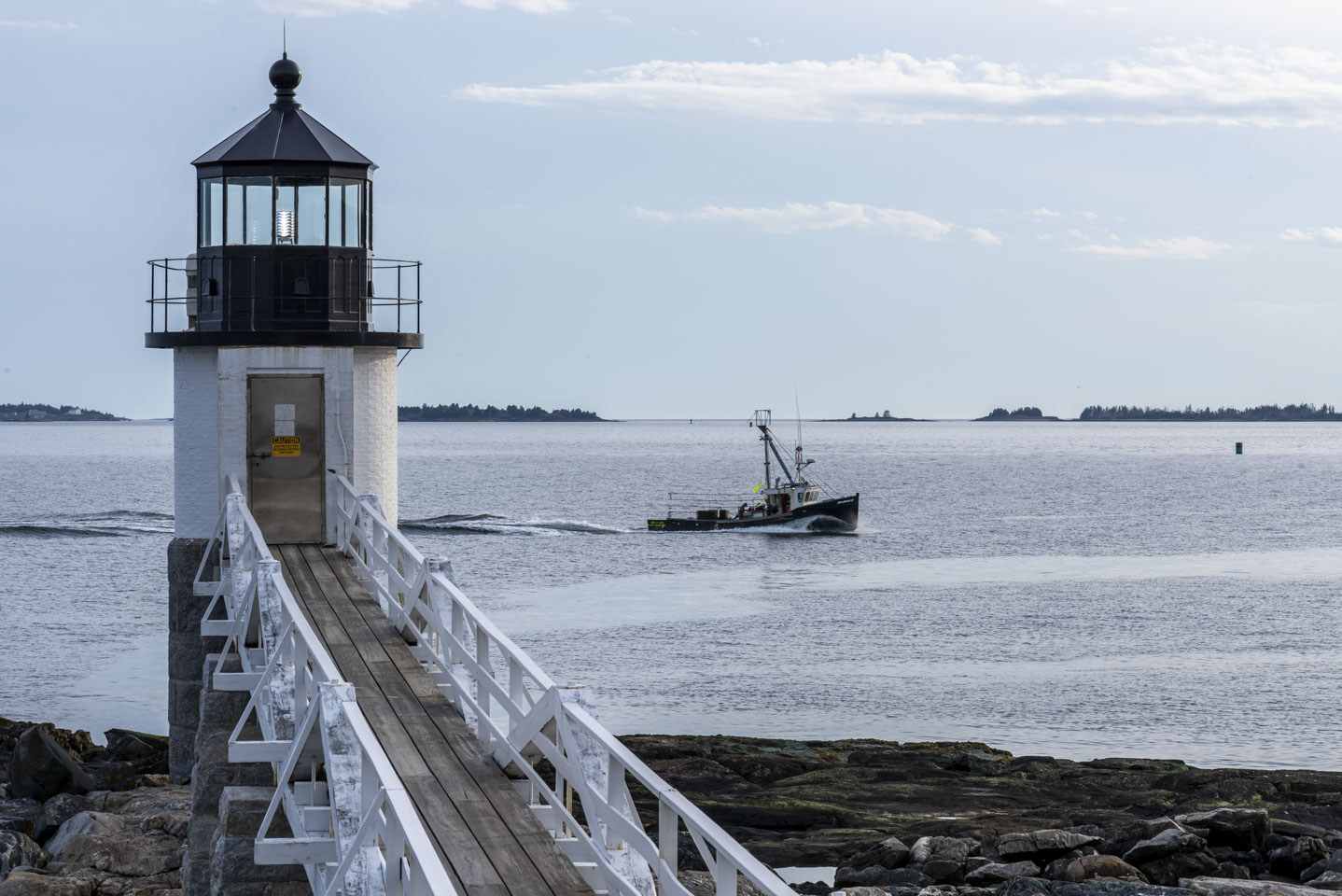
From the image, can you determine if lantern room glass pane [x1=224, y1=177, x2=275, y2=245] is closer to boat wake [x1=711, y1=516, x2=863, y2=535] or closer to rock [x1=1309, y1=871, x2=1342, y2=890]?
rock [x1=1309, y1=871, x2=1342, y2=890]

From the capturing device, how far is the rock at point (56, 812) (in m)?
16.9

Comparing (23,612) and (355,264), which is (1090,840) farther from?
(23,612)

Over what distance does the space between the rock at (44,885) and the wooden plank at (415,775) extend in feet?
10.9

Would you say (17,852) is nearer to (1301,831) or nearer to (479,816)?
(479,816)

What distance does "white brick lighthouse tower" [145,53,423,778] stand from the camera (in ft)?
58.3

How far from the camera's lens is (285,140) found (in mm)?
18156

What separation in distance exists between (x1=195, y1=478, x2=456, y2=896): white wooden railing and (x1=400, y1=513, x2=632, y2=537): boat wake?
57.1 m

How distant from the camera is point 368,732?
7613 mm

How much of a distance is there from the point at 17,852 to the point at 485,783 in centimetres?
836

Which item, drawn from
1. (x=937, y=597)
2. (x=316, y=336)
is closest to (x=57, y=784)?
(x=316, y=336)

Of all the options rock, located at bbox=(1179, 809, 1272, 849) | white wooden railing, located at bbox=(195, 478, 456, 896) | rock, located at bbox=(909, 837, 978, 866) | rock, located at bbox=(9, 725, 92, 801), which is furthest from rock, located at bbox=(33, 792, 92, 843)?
rock, located at bbox=(1179, 809, 1272, 849)

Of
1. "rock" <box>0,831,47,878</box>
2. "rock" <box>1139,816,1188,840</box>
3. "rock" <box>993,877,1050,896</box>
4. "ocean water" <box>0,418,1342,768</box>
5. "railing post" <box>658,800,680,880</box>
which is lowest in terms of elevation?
"ocean water" <box>0,418,1342,768</box>

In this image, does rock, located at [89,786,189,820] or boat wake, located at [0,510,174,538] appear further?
boat wake, located at [0,510,174,538]

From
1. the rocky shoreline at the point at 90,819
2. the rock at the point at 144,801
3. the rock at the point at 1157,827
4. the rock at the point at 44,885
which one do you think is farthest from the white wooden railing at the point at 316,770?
the rock at the point at 1157,827
